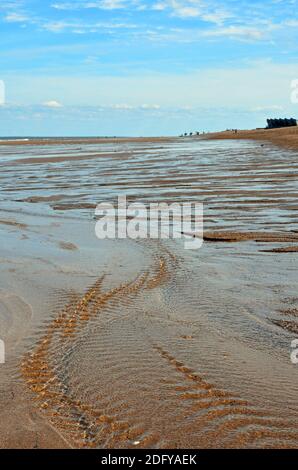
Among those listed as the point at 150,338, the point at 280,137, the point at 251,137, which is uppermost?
the point at 251,137

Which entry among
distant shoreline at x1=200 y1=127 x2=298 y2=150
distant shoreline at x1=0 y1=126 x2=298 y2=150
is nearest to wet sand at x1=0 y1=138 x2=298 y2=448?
distant shoreline at x1=0 y1=126 x2=298 y2=150

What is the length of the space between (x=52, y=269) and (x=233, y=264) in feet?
7.70

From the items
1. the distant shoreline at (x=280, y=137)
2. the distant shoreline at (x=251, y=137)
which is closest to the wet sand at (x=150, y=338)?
the distant shoreline at (x=251, y=137)

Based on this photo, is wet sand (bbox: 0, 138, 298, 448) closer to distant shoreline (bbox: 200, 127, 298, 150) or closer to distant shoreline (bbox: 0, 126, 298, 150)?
distant shoreline (bbox: 0, 126, 298, 150)

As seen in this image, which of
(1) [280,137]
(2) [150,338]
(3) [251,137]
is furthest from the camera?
(3) [251,137]

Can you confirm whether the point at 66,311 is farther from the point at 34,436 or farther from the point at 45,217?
the point at 45,217

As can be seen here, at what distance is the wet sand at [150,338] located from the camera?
11.7 ft

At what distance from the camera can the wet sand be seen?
3561mm

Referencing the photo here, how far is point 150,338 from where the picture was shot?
497 cm

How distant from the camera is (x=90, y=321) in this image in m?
5.39

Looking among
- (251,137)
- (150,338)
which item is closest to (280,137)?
(251,137)

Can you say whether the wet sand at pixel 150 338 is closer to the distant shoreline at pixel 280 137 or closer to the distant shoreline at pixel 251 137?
the distant shoreline at pixel 251 137

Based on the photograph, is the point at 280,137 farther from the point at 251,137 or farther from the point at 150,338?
the point at 150,338
